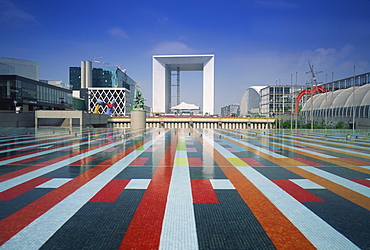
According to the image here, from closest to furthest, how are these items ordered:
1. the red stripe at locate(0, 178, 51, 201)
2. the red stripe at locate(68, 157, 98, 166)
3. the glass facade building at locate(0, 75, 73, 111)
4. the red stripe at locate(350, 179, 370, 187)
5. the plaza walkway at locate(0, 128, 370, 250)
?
the plaza walkway at locate(0, 128, 370, 250) < the red stripe at locate(0, 178, 51, 201) < the red stripe at locate(350, 179, 370, 187) < the red stripe at locate(68, 157, 98, 166) < the glass facade building at locate(0, 75, 73, 111)

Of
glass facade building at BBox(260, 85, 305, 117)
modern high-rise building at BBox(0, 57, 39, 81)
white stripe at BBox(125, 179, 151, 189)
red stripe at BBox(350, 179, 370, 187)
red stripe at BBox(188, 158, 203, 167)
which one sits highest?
modern high-rise building at BBox(0, 57, 39, 81)

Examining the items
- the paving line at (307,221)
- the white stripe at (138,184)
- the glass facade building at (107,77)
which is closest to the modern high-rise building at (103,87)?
the glass facade building at (107,77)

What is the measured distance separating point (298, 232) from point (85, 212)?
11.6 feet

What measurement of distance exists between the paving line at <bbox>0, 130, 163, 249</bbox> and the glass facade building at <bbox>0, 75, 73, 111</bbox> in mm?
50501

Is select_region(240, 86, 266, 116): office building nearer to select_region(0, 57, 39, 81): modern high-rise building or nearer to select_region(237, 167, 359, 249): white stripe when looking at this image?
select_region(0, 57, 39, 81): modern high-rise building

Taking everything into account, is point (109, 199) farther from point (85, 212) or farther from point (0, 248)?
point (0, 248)

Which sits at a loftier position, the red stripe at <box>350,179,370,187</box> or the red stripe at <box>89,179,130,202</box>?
the red stripe at <box>350,179,370,187</box>

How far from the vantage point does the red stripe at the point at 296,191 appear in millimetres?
5301

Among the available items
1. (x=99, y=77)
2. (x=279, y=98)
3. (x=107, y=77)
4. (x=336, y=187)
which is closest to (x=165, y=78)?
(x=279, y=98)

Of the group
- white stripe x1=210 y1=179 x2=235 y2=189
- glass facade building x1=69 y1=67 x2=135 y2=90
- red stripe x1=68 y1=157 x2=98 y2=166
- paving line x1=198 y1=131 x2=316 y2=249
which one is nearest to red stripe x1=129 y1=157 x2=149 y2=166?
red stripe x1=68 y1=157 x2=98 y2=166

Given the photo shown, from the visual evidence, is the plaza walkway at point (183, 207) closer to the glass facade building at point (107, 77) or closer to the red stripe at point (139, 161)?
the red stripe at point (139, 161)

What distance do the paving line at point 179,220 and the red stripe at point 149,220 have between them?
0.10 metres

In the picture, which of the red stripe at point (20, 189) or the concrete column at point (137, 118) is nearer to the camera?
the red stripe at point (20, 189)

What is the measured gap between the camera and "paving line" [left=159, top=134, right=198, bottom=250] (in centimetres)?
349
